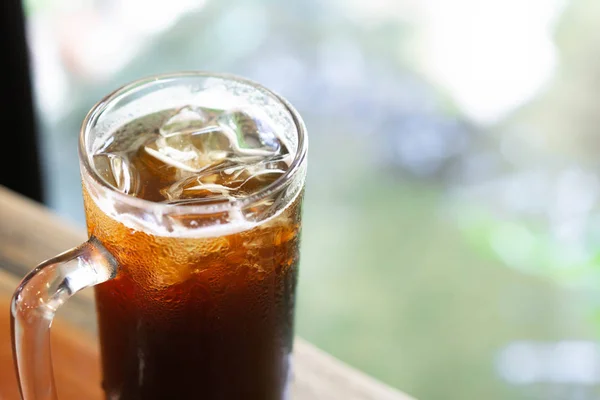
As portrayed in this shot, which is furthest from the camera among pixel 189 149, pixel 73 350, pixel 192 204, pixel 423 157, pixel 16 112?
pixel 423 157

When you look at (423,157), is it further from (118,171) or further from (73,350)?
(118,171)

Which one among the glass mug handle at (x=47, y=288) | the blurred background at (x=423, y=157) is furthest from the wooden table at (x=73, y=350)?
the blurred background at (x=423, y=157)

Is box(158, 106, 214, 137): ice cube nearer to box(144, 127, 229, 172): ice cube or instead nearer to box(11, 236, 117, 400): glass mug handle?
box(144, 127, 229, 172): ice cube

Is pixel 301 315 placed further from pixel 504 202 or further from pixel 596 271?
pixel 596 271

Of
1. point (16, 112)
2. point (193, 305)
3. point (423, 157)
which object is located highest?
point (193, 305)

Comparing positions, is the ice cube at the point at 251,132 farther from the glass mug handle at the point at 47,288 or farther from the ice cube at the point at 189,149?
the glass mug handle at the point at 47,288

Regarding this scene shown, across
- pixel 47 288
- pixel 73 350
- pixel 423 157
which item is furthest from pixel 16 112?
pixel 47 288

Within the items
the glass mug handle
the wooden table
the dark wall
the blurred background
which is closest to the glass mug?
the glass mug handle

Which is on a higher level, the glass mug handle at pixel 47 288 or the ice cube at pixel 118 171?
the ice cube at pixel 118 171

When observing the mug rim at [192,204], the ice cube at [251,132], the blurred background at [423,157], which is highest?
the mug rim at [192,204]
